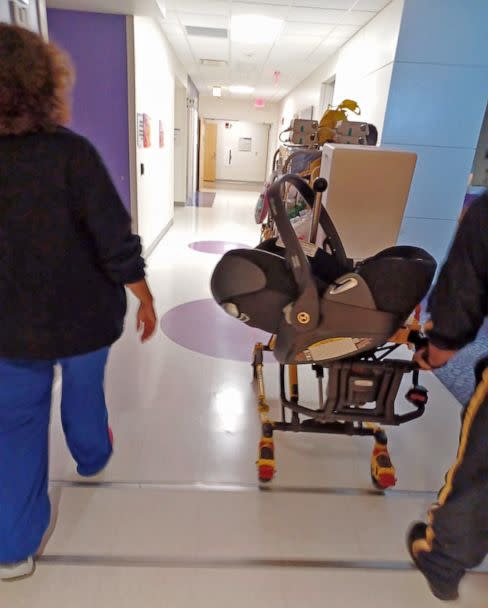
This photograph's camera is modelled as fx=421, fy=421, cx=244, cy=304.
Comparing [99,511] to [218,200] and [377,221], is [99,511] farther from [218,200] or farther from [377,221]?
[218,200]

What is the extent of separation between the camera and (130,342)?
294 cm

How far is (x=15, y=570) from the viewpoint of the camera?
1295 mm

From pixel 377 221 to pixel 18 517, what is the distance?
7.20 ft

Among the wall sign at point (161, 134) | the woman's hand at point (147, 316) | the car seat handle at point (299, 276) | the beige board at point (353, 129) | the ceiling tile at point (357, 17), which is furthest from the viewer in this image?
the wall sign at point (161, 134)

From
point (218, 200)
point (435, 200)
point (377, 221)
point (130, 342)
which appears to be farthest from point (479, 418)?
point (218, 200)

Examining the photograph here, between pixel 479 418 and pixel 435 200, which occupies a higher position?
pixel 435 200

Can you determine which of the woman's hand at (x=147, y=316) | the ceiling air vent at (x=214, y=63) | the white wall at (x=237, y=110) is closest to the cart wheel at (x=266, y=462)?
the woman's hand at (x=147, y=316)

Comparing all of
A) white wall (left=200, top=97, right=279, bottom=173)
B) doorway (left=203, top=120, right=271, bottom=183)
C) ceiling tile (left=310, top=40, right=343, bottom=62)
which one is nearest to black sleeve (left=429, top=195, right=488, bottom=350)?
ceiling tile (left=310, top=40, right=343, bottom=62)

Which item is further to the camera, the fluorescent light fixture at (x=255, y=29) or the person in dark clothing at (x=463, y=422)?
the fluorescent light fixture at (x=255, y=29)

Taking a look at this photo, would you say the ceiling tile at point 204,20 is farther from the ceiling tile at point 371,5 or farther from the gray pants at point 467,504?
the gray pants at point 467,504

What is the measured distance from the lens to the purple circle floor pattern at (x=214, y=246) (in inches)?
226

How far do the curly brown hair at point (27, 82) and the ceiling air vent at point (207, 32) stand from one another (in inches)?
202

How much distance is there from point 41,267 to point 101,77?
376 cm

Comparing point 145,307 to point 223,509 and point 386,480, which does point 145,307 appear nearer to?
point 223,509
